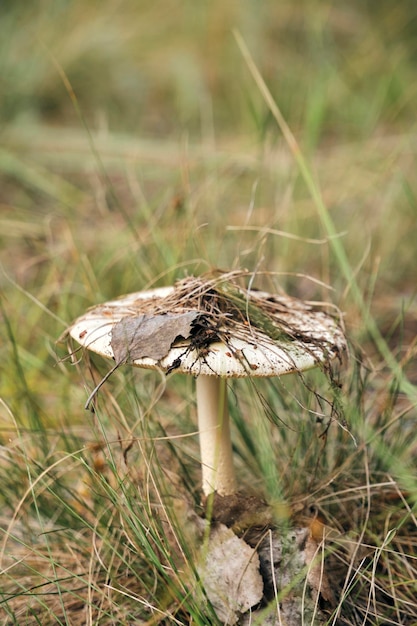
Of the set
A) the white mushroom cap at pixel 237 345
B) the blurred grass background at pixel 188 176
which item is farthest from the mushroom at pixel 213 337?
the blurred grass background at pixel 188 176

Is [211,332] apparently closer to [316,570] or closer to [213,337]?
[213,337]

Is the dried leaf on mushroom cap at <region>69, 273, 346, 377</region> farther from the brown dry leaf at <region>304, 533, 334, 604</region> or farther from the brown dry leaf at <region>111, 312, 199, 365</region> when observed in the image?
the brown dry leaf at <region>304, 533, 334, 604</region>

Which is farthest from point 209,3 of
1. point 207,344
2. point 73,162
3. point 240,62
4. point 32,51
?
point 207,344

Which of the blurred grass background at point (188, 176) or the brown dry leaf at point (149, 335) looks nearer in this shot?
the brown dry leaf at point (149, 335)

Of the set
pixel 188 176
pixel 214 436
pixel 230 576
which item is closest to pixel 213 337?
pixel 214 436

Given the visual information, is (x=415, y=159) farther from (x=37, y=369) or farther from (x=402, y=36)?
(x=37, y=369)

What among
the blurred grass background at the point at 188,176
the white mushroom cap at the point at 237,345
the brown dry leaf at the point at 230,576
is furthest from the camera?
the blurred grass background at the point at 188,176

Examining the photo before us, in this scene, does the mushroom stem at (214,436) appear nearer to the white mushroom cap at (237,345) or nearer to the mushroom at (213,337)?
the mushroom at (213,337)

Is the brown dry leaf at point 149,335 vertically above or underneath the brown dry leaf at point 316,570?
above
